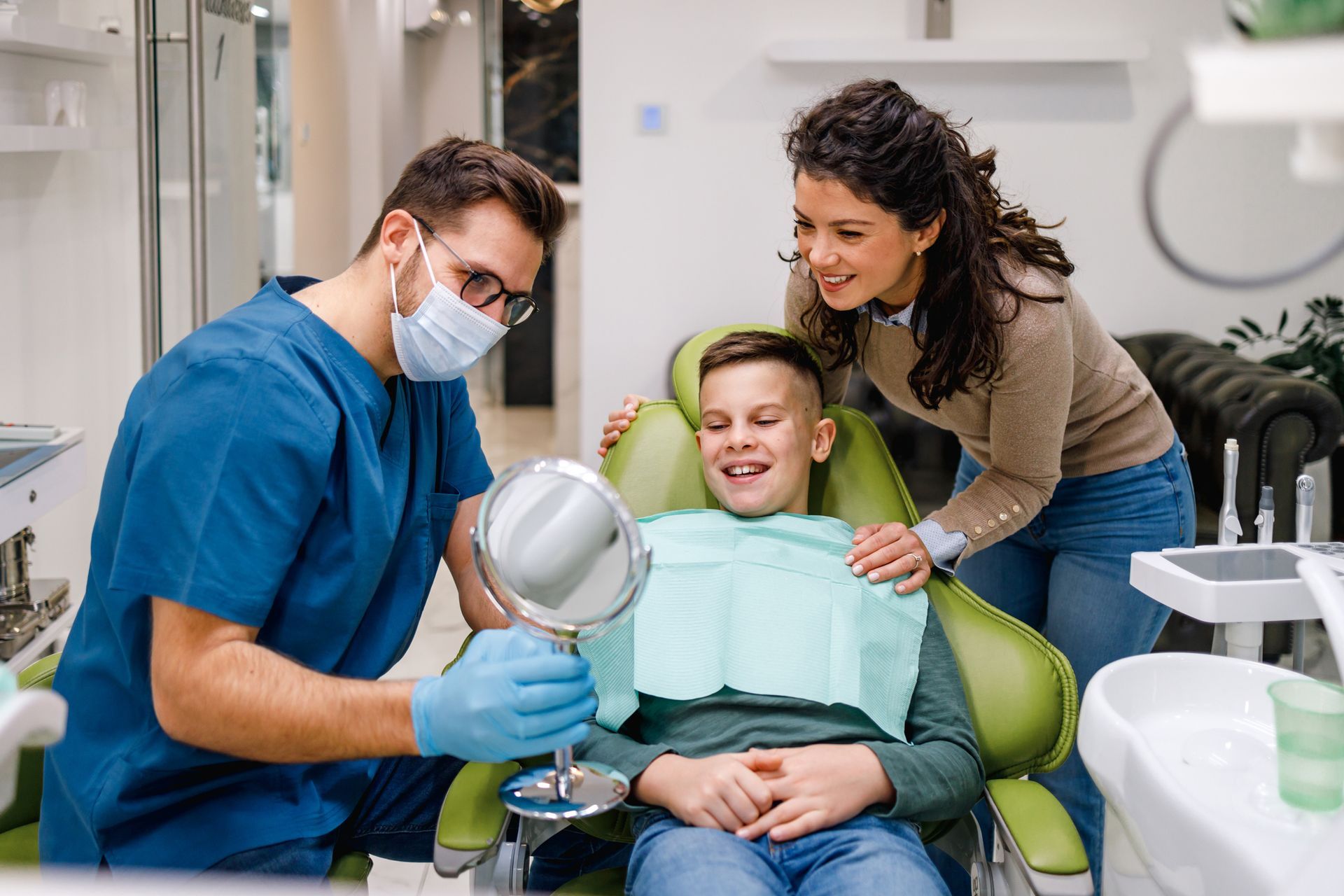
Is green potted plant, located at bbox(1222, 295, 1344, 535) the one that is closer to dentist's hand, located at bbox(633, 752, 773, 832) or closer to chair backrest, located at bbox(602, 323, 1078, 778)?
chair backrest, located at bbox(602, 323, 1078, 778)

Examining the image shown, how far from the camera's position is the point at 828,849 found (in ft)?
4.28

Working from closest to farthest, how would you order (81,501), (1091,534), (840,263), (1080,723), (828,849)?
(1080,723) → (828,849) → (840,263) → (1091,534) → (81,501)

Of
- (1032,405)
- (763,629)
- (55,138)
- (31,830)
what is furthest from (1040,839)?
(55,138)

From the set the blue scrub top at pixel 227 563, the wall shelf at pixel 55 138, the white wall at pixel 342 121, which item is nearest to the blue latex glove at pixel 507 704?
the blue scrub top at pixel 227 563

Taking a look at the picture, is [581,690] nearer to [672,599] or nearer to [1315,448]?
[672,599]

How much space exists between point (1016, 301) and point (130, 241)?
7.54 feet

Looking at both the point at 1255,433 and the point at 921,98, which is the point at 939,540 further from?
the point at 921,98

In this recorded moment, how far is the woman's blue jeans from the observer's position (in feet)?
5.83

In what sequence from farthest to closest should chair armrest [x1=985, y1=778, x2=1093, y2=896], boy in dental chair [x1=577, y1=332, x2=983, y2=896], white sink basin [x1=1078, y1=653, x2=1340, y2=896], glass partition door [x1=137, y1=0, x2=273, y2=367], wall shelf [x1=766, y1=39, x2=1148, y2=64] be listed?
wall shelf [x1=766, y1=39, x2=1148, y2=64] < glass partition door [x1=137, y1=0, x2=273, y2=367] < boy in dental chair [x1=577, y1=332, x2=983, y2=896] < chair armrest [x1=985, y1=778, x2=1093, y2=896] < white sink basin [x1=1078, y1=653, x2=1340, y2=896]

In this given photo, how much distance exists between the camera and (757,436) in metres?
1.66

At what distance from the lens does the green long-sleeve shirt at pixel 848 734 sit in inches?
53.7

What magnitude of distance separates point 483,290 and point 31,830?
845 mm

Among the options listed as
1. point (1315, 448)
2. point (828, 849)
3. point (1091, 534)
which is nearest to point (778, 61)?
point (1315, 448)

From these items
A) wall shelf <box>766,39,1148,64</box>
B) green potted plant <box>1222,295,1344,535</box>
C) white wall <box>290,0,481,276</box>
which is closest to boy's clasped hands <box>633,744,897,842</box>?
green potted plant <box>1222,295,1344,535</box>
